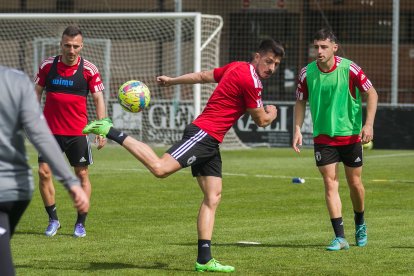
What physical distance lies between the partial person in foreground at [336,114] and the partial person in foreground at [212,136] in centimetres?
134

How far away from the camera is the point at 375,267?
9344 millimetres

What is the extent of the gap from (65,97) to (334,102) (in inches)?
118

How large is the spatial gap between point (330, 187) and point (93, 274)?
2737mm

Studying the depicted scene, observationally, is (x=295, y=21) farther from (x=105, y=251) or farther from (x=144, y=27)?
(x=105, y=251)

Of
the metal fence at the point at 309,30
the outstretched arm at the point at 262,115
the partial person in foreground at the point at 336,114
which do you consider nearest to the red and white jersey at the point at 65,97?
the partial person in foreground at the point at 336,114

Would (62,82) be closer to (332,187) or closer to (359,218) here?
(332,187)

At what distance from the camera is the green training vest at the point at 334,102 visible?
10.6 metres

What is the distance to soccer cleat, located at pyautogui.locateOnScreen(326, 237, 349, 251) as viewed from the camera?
1035 centimetres

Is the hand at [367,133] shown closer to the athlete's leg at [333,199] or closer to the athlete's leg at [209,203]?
the athlete's leg at [333,199]

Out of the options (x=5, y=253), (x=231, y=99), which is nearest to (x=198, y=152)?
(x=231, y=99)

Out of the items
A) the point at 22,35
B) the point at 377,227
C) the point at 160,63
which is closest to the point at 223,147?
the point at 160,63

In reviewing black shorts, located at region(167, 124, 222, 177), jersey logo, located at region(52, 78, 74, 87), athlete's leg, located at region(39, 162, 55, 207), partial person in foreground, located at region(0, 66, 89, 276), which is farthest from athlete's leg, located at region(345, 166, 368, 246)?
partial person in foreground, located at region(0, 66, 89, 276)

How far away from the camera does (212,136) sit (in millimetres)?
9375

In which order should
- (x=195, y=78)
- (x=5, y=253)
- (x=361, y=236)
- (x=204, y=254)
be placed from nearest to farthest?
(x=5, y=253)
(x=204, y=254)
(x=195, y=78)
(x=361, y=236)
